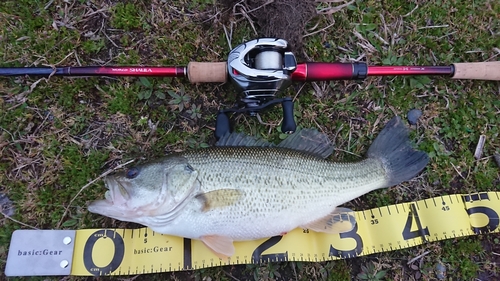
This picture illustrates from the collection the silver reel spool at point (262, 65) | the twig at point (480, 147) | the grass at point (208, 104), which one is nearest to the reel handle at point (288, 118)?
the silver reel spool at point (262, 65)

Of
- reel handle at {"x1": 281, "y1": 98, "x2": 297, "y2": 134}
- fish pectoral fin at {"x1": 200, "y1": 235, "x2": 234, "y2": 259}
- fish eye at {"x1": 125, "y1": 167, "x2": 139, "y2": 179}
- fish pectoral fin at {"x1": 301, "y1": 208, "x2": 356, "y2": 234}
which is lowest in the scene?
fish pectoral fin at {"x1": 200, "y1": 235, "x2": 234, "y2": 259}

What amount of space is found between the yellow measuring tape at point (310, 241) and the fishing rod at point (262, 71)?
3.10 feet

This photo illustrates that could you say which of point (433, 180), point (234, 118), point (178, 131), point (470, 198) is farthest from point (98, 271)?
point (470, 198)

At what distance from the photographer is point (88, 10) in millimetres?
3268

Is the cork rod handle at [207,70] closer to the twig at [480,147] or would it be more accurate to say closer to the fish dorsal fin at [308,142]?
the fish dorsal fin at [308,142]

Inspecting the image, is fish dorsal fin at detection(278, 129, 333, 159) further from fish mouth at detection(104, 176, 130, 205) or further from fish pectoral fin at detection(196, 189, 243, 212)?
fish mouth at detection(104, 176, 130, 205)

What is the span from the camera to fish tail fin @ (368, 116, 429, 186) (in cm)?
289

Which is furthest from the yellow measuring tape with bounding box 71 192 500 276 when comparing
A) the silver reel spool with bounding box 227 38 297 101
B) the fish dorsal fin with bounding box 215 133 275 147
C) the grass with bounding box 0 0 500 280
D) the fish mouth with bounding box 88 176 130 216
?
the silver reel spool with bounding box 227 38 297 101

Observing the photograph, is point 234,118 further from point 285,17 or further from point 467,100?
point 467,100

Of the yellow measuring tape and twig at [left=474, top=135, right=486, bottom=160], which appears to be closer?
the yellow measuring tape

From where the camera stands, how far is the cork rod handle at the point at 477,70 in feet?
10.2

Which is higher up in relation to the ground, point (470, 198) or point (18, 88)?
point (18, 88)

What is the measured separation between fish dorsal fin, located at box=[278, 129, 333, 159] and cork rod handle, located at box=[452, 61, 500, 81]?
4.53ft

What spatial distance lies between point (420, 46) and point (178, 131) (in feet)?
8.00
